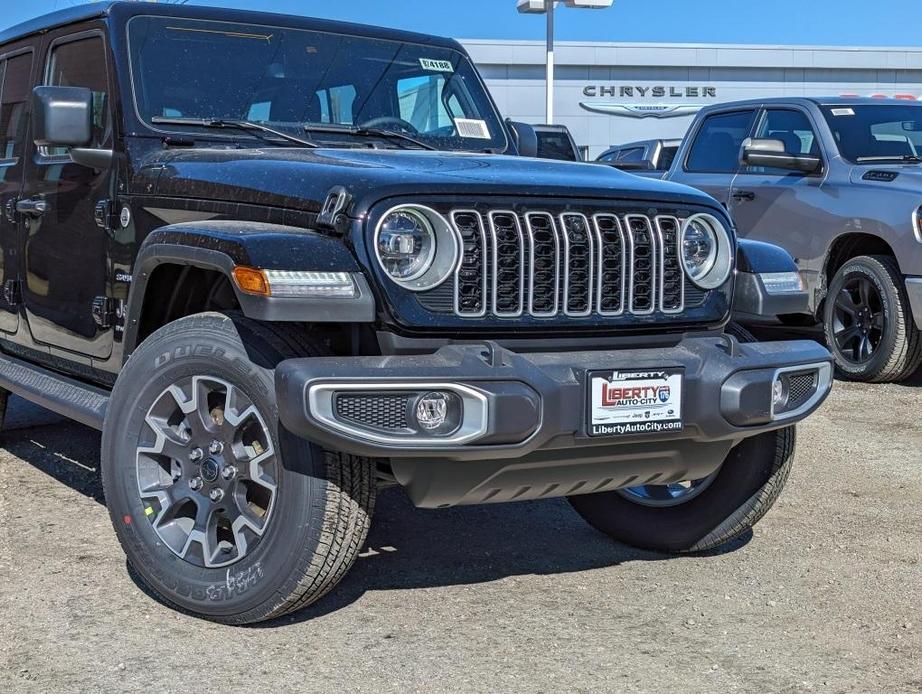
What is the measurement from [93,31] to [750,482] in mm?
2991

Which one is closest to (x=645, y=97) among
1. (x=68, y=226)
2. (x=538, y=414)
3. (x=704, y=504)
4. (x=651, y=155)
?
(x=651, y=155)

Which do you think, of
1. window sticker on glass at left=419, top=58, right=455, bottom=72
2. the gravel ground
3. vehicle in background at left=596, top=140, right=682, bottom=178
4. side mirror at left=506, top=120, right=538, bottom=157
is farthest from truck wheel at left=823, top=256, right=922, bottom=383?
window sticker on glass at left=419, top=58, right=455, bottom=72

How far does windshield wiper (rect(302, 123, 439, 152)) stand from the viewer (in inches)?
188

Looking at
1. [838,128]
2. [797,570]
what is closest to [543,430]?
[797,570]

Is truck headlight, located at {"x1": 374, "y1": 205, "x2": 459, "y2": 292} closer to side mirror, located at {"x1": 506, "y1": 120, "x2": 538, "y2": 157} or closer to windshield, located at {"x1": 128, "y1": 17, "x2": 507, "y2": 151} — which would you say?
windshield, located at {"x1": 128, "y1": 17, "x2": 507, "y2": 151}

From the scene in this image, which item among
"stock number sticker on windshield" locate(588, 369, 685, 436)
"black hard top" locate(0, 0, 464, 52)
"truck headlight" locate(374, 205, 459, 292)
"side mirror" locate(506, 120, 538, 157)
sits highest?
"black hard top" locate(0, 0, 464, 52)

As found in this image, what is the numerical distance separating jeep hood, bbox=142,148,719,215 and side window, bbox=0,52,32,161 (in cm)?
143

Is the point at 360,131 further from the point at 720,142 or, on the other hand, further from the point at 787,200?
the point at 720,142

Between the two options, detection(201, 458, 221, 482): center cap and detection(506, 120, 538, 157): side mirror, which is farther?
detection(506, 120, 538, 157): side mirror

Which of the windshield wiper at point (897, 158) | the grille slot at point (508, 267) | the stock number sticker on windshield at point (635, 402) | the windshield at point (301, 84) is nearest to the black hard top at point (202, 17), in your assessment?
the windshield at point (301, 84)

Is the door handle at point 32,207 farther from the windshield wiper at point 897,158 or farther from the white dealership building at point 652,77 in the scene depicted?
the white dealership building at point 652,77

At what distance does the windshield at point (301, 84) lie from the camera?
4.69m

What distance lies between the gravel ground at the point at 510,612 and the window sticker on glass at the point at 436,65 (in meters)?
1.83

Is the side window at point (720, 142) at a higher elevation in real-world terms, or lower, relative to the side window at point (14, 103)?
lower
